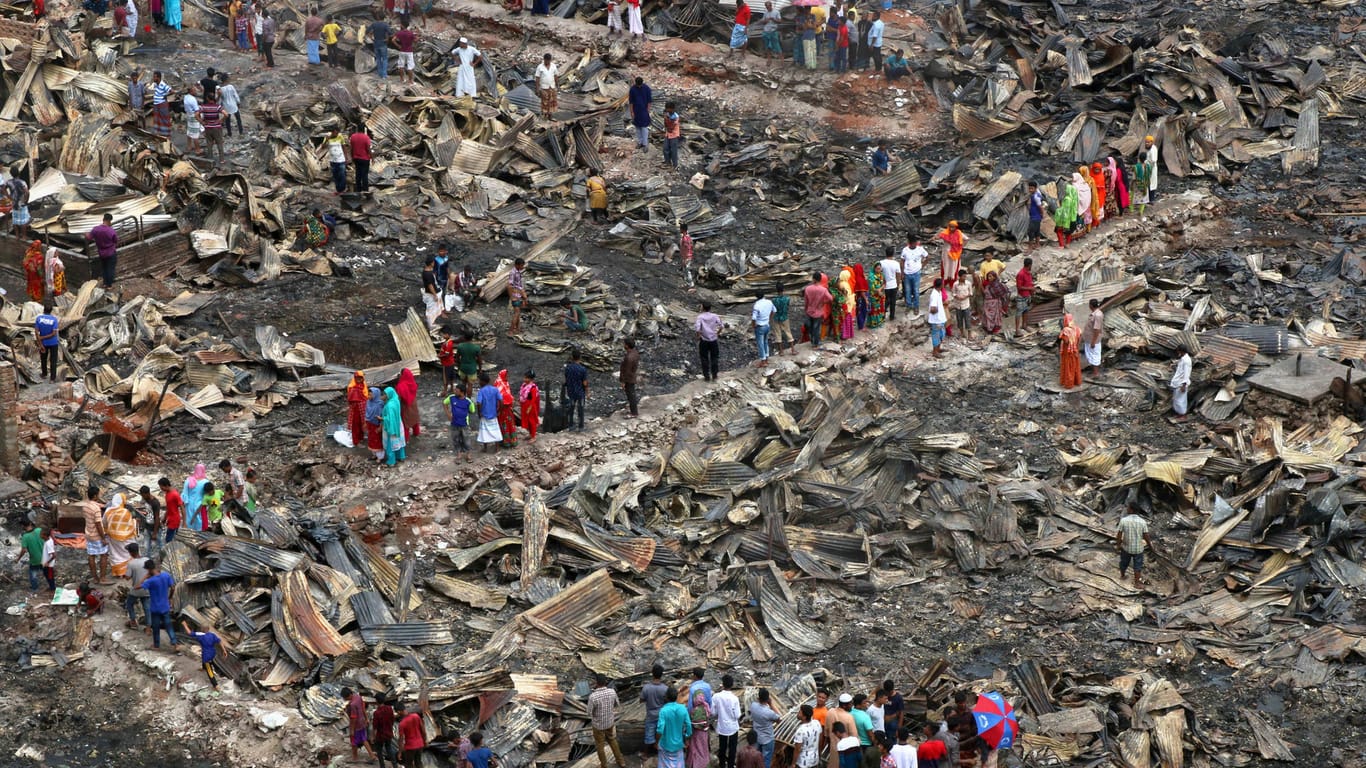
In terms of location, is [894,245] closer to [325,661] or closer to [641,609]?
[641,609]

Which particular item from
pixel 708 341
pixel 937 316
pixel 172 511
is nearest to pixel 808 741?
pixel 172 511

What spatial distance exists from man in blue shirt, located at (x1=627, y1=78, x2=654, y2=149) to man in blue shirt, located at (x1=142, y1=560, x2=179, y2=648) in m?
14.8

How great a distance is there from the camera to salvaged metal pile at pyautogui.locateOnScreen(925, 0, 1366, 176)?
98.8 feet

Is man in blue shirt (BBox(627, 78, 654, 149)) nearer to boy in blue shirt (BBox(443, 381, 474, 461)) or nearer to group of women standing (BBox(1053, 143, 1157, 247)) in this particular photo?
group of women standing (BBox(1053, 143, 1157, 247))

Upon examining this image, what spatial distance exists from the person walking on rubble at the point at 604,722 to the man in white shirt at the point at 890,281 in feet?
32.7

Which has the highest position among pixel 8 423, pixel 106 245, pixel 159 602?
pixel 106 245

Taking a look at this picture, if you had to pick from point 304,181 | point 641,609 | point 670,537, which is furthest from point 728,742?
point 304,181

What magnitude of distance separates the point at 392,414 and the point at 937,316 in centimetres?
795

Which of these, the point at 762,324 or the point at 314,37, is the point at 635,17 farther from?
the point at 762,324

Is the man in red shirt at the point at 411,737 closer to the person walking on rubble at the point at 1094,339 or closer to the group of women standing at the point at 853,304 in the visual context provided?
the group of women standing at the point at 853,304

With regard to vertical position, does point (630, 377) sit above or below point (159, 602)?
above

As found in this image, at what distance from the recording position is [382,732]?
51.8 feet

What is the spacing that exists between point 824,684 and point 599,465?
17.0 feet

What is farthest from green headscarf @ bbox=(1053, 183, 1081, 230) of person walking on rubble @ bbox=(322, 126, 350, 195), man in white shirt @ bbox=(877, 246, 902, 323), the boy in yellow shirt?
the boy in yellow shirt
